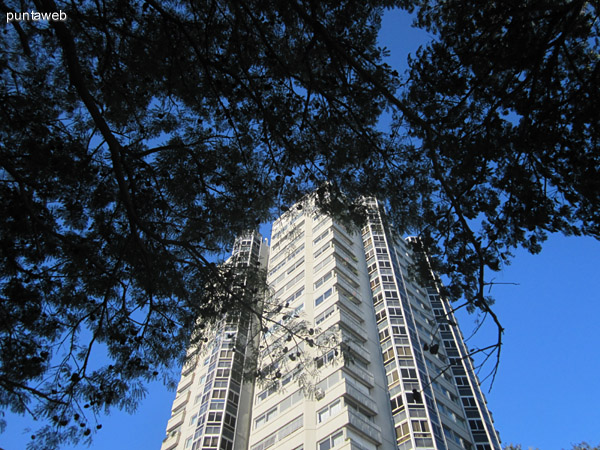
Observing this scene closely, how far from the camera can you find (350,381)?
65.7 ft

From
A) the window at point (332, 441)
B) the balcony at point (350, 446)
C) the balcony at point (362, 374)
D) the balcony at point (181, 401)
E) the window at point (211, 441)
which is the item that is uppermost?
the balcony at point (181, 401)

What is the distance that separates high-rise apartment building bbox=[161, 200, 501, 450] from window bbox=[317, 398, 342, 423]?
52mm

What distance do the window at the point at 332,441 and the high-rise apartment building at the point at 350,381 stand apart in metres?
0.04

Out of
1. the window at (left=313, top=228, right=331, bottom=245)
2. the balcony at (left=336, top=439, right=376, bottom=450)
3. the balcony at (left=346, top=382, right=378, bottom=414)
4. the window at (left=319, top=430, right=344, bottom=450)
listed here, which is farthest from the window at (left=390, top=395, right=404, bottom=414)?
the window at (left=313, top=228, right=331, bottom=245)

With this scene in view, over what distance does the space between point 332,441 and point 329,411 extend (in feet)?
4.81

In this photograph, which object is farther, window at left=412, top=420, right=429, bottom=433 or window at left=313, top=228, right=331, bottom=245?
window at left=313, top=228, right=331, bottom=245

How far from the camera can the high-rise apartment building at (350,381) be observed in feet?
62.6

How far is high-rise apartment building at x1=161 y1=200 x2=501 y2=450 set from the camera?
19094 millimetres

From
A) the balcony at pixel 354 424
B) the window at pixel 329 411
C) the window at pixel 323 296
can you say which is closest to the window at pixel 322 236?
the window at pixel 323 296

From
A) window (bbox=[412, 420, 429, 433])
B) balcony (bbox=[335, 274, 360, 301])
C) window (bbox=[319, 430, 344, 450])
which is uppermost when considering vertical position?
balcony (bbox=[335, 274, 360, 301])

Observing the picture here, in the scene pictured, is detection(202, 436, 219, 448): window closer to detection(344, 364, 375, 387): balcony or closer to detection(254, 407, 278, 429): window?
detection(254, 407, 278, 429): window

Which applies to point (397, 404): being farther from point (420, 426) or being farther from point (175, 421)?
point (175, 421)

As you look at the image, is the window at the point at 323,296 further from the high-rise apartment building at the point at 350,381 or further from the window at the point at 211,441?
the window at the point at 211,441

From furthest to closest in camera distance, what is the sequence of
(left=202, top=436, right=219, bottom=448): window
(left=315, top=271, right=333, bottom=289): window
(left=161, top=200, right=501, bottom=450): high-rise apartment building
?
(left=315, top=271, right=333, bottom=289): window < (left=202, top=436, right=219, bottom=448): window < (left=161, top=200, right=501, bottom=450): high-rise apartment building
